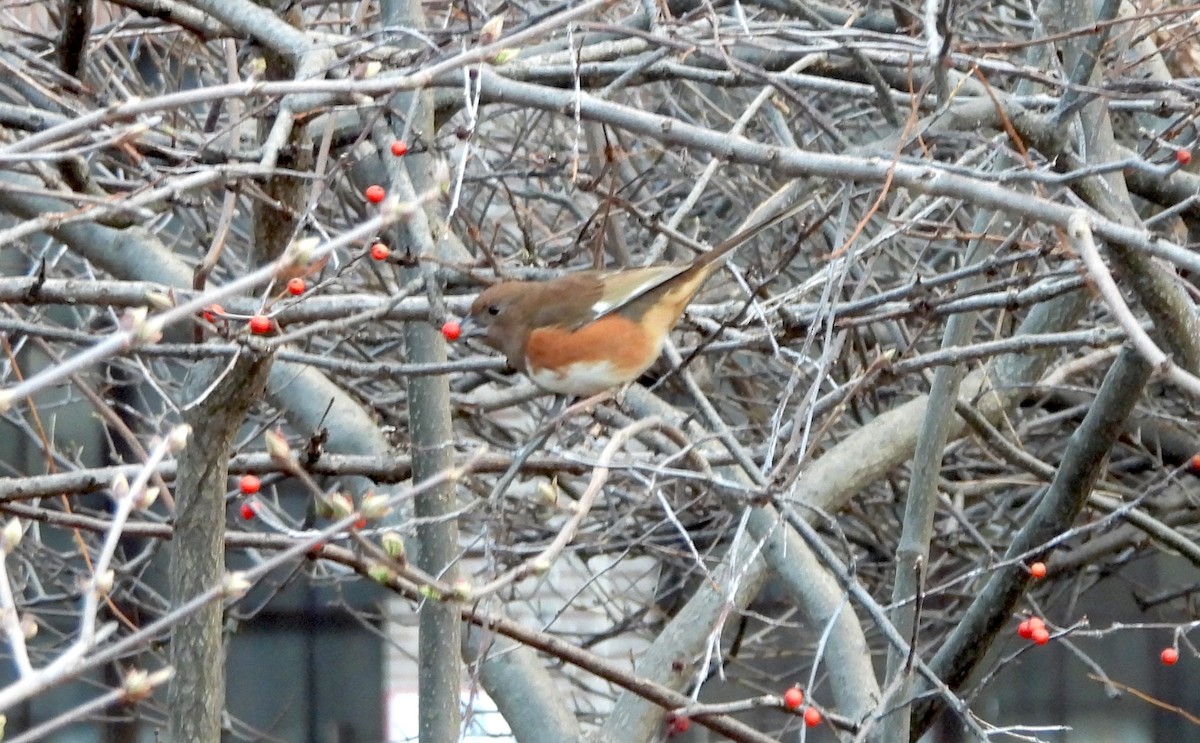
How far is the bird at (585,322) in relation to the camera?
112 inches

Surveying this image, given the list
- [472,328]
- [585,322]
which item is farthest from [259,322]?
[585,322]

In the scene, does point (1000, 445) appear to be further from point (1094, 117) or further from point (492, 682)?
point (492, 682)

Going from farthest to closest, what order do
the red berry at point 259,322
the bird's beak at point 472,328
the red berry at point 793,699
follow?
the bird's beak at point 472,328
the red berry at point 793,699
the red berry at point 259,322

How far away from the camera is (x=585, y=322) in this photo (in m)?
2.92

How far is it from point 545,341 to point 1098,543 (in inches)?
105

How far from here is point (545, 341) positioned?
289 centimetres

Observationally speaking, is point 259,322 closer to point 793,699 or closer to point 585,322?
point 793,699

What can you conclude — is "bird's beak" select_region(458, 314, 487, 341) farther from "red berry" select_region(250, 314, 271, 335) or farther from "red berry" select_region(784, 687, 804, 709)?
"red berry" select_region(784, 687, 804, 709)

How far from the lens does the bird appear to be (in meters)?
2.84

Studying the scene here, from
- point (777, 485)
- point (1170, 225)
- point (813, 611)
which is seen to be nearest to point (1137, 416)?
point (1170, 225)

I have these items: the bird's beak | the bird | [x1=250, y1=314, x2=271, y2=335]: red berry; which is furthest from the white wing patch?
[x1=250, y1=314, x2=271, y2=335]: red berry

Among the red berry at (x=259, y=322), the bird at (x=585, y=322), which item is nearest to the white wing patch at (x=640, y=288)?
the bird at (x=585, y=322)

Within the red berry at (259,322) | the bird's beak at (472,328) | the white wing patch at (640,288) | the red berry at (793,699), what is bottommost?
the red berry at (793,699)

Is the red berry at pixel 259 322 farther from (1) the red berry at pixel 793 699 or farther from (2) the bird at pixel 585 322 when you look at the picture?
(1) the red berry at pixel 793 699
